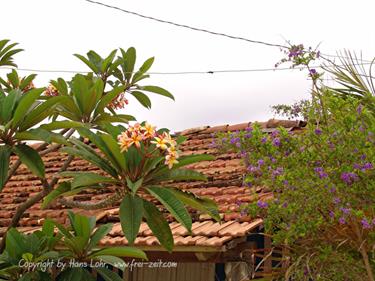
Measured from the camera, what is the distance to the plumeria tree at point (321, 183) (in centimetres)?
554

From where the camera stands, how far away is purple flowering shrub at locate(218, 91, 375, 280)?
5.54m

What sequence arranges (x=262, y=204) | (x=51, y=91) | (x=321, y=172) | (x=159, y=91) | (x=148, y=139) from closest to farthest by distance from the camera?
(x=148, y=139), (x=321, y=172), (x=262, y=204), (x=159, y=91), (x=51, y=91)

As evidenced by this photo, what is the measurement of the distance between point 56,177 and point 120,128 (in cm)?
61

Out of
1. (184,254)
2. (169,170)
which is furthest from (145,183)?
(184,254)

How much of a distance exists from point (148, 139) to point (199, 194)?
10.0ft

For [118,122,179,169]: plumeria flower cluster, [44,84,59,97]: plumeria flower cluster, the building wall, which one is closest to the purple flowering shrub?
[118,122,179,169]: plumeria flower cluster

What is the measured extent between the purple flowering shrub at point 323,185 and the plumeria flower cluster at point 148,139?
1158mm

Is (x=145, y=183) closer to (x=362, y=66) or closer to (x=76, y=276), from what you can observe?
→ (x=76, y=276)

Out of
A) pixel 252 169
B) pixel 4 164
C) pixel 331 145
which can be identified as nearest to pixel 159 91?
pixel 252 169

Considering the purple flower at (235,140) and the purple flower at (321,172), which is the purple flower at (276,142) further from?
the purple flower at (321,172)

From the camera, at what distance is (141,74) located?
655cm

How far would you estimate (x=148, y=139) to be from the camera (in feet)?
15.9

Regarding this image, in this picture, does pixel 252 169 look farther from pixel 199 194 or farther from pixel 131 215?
pixel 199 194

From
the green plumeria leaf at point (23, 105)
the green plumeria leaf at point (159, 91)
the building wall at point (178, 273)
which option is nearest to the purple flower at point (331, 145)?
the green plumeria leaf at point (159, 91)
